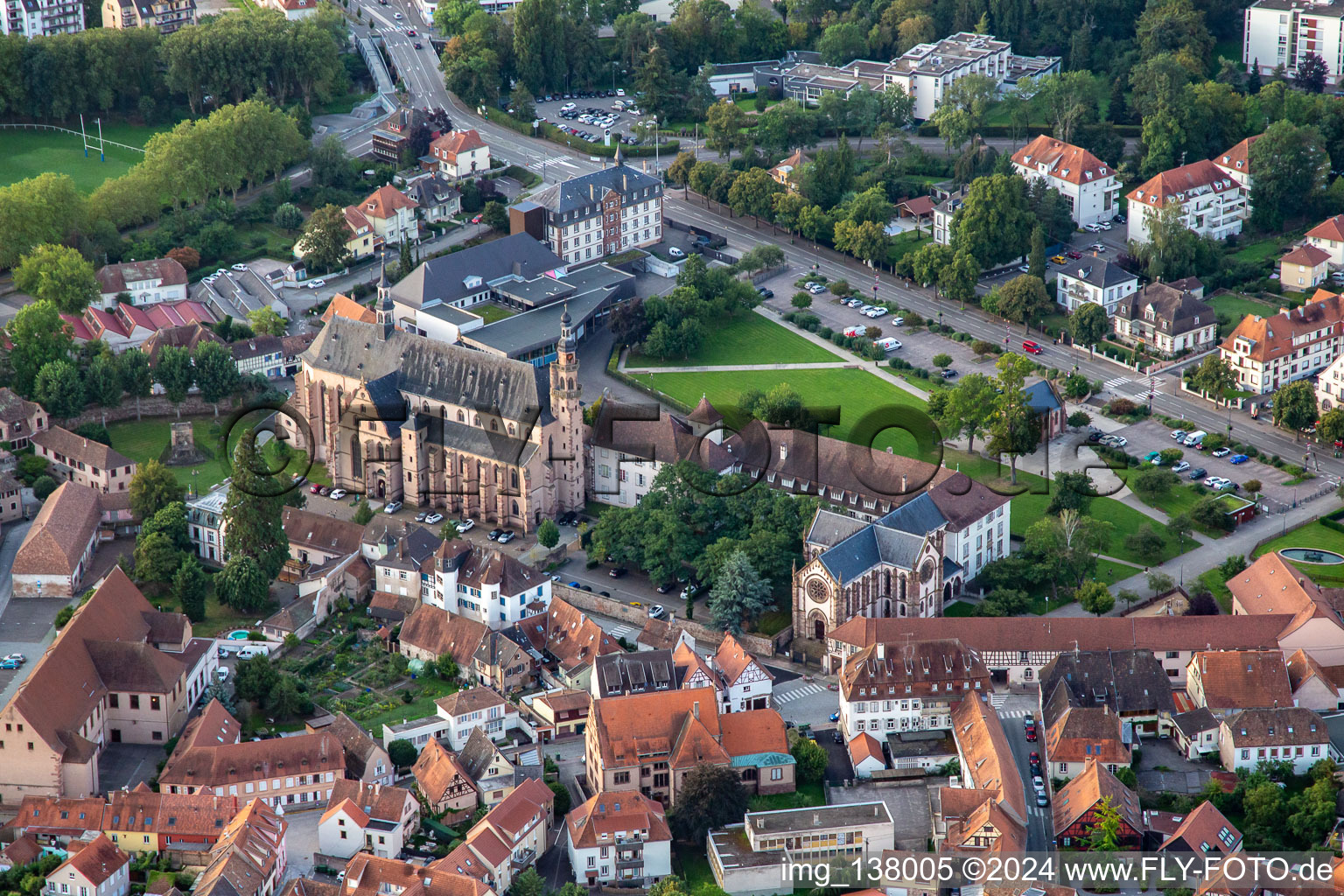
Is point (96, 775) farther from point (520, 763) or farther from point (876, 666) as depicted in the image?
point (876, 666)

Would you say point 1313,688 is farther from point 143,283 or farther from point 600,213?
point 143,283

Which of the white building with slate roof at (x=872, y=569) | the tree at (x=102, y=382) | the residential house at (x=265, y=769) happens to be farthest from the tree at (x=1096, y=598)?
the tree at (x=102, y=382)

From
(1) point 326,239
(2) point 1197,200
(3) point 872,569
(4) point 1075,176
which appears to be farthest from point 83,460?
(2) point 1197,200

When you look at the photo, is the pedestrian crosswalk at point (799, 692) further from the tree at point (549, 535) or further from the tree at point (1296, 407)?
the tree at point (1296, 407)

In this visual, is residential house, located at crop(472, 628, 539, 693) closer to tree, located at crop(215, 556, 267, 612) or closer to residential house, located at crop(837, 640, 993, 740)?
tree, located at crop(215, 556, 267, 612)

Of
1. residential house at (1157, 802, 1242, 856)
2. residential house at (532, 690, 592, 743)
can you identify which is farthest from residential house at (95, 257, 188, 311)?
residential house at (1157, 802, 1242, 856)
